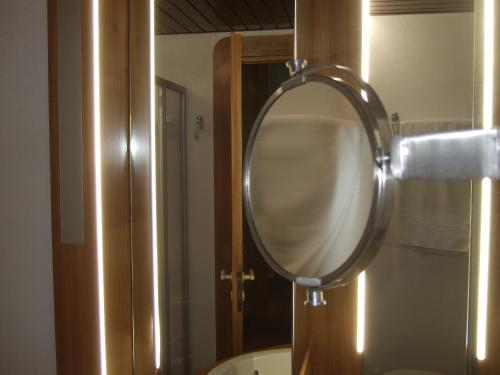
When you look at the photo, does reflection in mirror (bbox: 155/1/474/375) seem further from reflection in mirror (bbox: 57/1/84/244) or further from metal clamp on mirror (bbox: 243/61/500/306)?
reflection in mirror (bbox: 57/1/84/244)

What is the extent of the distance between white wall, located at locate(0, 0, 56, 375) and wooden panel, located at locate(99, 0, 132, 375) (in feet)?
0.84

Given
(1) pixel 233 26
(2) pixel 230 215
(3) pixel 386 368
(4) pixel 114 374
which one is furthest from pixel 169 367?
(1) pixel 233 26

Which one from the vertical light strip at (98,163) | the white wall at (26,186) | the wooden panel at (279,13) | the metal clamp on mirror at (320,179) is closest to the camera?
the metal clamp on mirror at (320,179)

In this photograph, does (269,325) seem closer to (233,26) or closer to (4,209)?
(233,26)

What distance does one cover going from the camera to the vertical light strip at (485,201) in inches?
23.0

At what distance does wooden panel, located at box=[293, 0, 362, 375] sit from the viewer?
66 cm

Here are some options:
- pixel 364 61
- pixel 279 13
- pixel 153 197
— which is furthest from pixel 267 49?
pixel 153 197

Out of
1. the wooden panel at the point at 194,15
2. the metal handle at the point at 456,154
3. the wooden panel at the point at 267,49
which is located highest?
the wooden panel at the point at 194,15

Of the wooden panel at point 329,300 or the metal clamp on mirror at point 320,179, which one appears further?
the wooden panel at point 329,300

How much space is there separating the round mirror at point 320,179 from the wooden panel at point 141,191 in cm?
48

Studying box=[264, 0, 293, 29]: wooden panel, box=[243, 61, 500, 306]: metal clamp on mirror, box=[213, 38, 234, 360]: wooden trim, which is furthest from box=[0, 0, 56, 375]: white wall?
box=[243, 61, 500, 306]: metal clamp on mirror

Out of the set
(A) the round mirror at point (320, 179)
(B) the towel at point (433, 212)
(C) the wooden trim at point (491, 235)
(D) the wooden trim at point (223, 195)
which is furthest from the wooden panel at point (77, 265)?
(C) the wooden trim at point (491, 235)

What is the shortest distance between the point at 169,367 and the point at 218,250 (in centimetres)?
33

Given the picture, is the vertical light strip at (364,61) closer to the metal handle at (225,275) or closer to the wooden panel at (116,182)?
the metal handle at (225,275)
